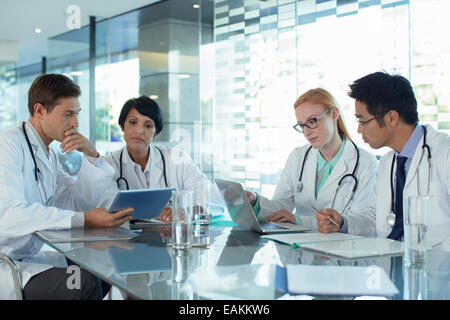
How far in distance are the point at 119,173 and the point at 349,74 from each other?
82.2 inches

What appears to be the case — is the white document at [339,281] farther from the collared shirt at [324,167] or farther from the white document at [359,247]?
Result: the collared shirt at [324,167]

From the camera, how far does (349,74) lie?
4031mm

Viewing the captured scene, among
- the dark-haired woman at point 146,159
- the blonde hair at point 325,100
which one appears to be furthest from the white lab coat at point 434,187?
the dark-haired woman at point 146,159

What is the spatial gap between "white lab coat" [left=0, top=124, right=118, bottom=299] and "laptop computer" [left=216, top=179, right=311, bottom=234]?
0.66m

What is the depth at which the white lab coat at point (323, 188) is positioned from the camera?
8.67 feet

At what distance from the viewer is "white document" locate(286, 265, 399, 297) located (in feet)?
3.67

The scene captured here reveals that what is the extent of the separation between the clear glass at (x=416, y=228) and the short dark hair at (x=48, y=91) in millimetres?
1807

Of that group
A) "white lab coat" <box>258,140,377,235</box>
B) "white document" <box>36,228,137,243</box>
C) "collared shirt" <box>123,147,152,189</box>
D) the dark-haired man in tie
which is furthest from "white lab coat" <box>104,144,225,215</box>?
the dark-haired man in tie

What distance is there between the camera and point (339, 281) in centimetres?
120

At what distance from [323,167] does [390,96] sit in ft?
2.41

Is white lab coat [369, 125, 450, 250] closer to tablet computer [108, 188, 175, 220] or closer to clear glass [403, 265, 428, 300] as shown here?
clear glass [403, 265, 428, 300]

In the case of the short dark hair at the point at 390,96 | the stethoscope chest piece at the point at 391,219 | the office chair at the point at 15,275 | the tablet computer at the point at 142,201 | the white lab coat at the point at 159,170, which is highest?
the short dark hair at the point at 390,96
